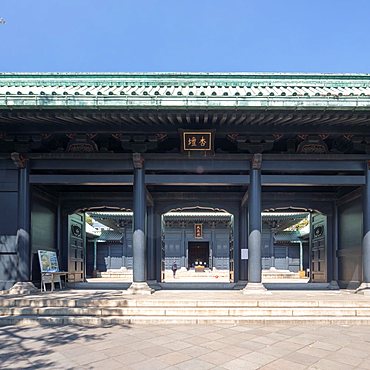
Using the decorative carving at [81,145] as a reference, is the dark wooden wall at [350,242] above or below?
below

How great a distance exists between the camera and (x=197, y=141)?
1219 centimetres

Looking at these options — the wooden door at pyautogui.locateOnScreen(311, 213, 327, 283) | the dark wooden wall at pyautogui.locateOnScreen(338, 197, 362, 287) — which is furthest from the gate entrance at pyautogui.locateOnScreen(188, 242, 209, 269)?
the dark wooden wall at pyautogui.locateOnScreen(338, 197, 362, 287)

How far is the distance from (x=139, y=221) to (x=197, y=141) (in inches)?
129

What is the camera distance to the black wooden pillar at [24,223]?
12258mm

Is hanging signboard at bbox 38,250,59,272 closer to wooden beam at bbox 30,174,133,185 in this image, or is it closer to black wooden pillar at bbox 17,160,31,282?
black wooden pillar at bbox 17,160,31,282

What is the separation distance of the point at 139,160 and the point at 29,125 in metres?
3.73

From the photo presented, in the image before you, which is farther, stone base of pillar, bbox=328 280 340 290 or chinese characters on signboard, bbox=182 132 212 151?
stone base of pillar, bbox=328 280 340 290

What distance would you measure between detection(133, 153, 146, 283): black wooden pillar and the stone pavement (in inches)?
135

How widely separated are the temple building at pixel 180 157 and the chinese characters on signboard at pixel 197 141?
3cm

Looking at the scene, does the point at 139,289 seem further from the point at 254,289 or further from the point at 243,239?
the point at 243,239

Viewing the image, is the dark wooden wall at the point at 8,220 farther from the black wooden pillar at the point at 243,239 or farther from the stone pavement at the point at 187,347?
the black wooden pillar at the point at 243,239

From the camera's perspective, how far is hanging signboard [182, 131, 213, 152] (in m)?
12.0

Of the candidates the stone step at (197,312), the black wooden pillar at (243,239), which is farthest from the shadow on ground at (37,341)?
the black wooden pillar at (243,239)

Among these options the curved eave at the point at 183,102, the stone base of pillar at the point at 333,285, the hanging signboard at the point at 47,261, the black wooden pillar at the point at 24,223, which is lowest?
the stone base of pillar at the point at 333,285
